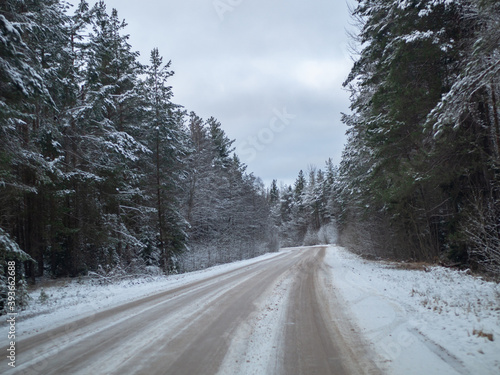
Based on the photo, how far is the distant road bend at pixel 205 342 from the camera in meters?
4.08

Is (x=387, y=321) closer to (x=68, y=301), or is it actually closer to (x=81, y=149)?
(x=68, y=301)

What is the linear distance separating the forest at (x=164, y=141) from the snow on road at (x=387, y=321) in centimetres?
154

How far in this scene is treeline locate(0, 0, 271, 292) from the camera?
8.55 metres

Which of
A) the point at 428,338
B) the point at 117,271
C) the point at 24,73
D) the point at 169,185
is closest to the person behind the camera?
the point at 428,338

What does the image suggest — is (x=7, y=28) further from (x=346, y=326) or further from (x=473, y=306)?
(x=473, y=306)

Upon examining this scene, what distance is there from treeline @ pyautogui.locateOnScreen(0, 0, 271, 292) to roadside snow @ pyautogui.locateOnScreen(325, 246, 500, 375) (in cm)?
811

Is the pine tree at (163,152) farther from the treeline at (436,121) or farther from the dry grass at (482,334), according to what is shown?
the dry grass at (482,334)

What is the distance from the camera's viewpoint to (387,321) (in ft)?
18.8

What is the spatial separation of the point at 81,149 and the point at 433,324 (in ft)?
51.7

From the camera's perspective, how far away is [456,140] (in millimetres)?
10125

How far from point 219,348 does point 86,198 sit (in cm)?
1238

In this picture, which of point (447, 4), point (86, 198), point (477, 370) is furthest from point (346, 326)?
point (86, 198)

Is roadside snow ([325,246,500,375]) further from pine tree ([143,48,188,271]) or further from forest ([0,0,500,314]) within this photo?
pine tree ([143,48,188,271])

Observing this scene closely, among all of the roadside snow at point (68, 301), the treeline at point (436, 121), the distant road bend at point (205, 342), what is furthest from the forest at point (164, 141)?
the distant road bend at point (205, 342)
